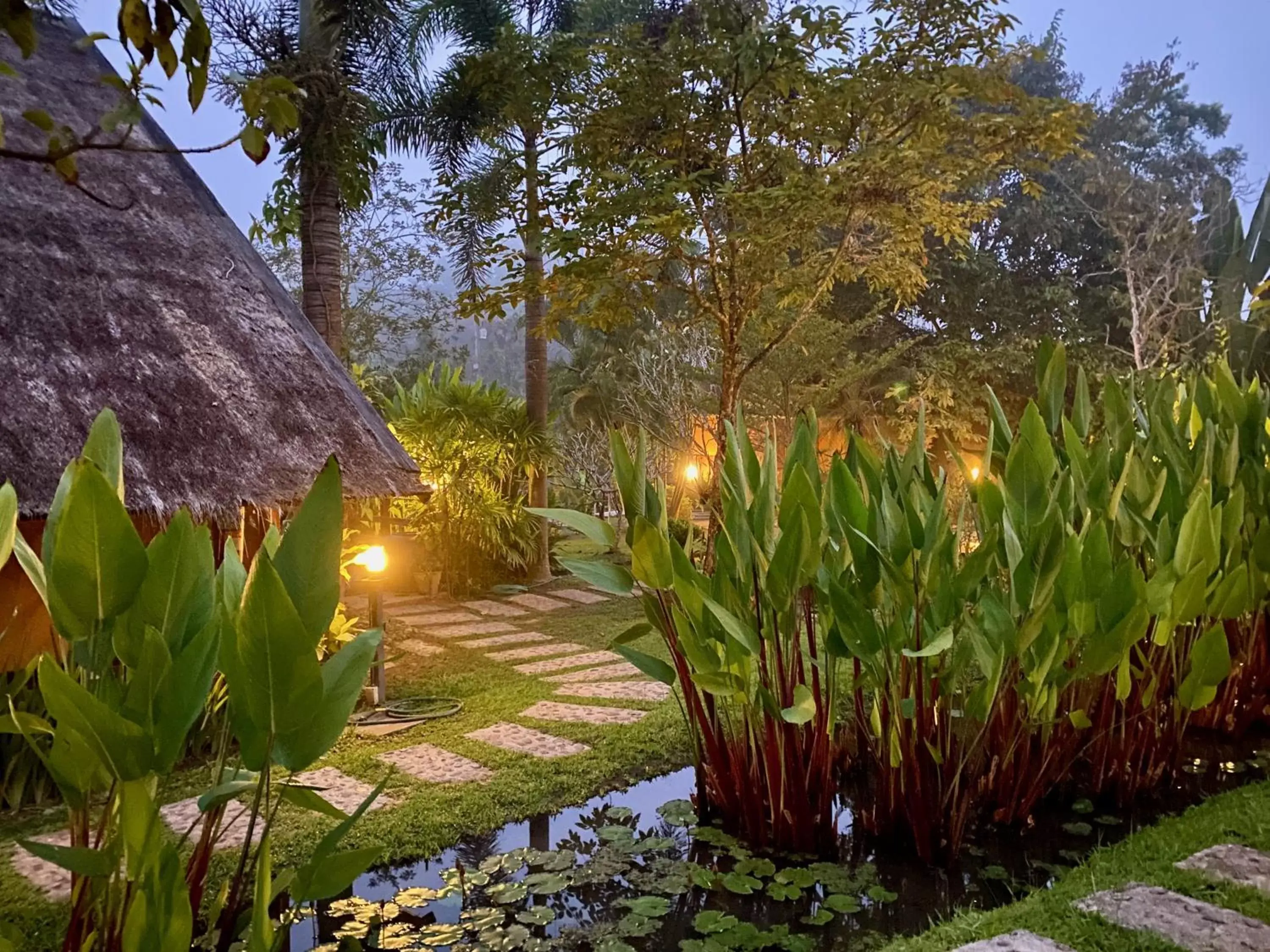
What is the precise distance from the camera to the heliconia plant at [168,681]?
0.89 meters

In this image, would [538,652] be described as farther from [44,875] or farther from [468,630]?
[44,875]

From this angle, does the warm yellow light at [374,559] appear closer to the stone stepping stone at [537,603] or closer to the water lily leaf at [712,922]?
the water lily leaf at [712,922]

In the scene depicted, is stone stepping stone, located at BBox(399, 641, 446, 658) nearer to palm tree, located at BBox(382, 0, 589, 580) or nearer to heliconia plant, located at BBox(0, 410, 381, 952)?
palm tree, located at BBox(382, 0, 589, 580)

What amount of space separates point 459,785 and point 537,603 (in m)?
3.54

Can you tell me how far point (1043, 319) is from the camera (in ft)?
36.5

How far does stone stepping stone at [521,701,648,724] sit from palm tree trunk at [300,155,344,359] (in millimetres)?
3143

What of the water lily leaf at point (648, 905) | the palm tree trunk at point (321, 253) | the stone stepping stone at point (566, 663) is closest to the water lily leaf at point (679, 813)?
the water lily leaf at point (648, 905)

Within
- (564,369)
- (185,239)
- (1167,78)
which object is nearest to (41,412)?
(185,239)

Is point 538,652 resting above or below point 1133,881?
below

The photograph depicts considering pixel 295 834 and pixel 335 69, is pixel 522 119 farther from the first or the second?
pixel 295 834

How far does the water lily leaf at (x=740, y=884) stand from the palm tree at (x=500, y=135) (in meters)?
3.60

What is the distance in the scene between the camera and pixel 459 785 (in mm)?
2492

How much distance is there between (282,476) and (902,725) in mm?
2032

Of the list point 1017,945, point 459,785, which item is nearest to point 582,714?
point 459,785
